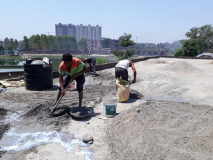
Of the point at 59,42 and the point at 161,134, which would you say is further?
the point at 59,42

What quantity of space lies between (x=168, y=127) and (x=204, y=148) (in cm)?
78

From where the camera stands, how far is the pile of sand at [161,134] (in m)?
2.61

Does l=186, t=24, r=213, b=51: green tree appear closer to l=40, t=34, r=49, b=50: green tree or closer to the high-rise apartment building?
l=40, t=34, r=49, b=50: green tree

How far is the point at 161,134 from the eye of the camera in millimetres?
3090

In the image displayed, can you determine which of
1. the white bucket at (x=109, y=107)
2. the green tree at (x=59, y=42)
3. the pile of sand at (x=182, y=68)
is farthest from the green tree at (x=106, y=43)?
the white bucket at (x=109, y=107)

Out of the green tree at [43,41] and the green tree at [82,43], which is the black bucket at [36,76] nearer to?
the green tree at [43,41]

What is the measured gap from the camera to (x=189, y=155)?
2539mm

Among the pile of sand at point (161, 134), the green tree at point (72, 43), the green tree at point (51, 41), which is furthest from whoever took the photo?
the green tree at point (72, 43)

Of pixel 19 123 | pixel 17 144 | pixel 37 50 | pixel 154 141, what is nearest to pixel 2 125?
pixel 19 123

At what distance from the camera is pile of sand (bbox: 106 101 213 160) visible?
8.57ft

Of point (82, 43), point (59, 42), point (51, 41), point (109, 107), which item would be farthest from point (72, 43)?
point (109, 107)

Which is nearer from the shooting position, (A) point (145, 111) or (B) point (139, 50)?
(A) point (145, 111)

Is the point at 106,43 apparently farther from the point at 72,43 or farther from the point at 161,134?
the point at 161,134

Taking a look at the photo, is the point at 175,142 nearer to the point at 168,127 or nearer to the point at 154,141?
the point at 154,141
